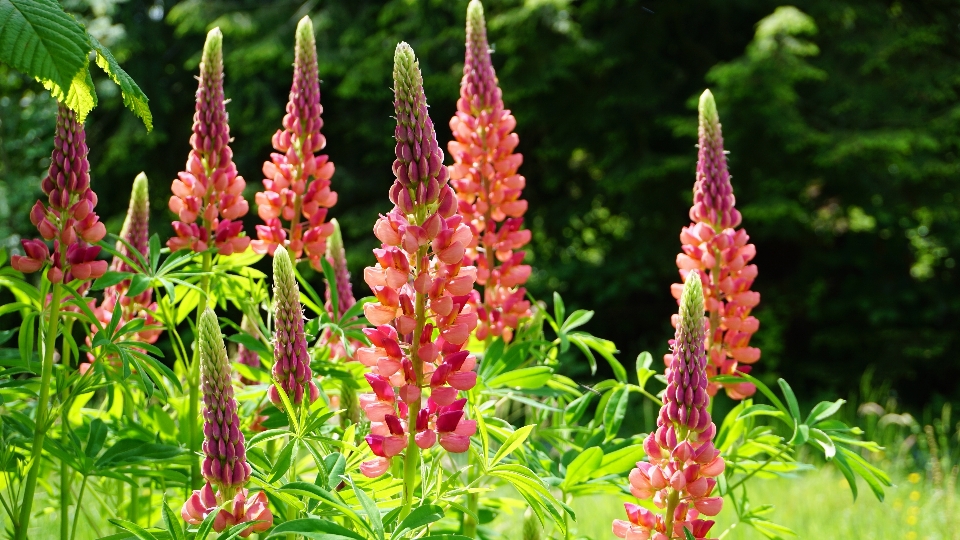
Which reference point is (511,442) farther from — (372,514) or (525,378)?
(525,378)

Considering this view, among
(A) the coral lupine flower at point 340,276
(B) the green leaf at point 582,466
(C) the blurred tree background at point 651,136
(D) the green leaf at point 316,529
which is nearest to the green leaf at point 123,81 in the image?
(D) the green leaf at point 316,529

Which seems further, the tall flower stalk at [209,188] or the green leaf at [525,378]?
the tall flower stalk at [209,188]

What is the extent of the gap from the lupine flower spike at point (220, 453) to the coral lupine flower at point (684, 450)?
637 mm

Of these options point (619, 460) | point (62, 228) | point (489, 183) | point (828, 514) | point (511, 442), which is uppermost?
point (489, 183)

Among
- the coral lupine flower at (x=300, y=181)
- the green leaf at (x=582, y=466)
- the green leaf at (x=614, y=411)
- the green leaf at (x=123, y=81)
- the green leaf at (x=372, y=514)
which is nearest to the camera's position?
the green leaf at (x=372, y=514)

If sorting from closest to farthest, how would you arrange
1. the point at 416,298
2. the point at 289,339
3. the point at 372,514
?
the point at 372,514
the point at 416,298
the point at 289,339

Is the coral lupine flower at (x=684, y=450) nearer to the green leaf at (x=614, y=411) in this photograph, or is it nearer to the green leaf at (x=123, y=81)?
the green leaf at (x=614, y=411)

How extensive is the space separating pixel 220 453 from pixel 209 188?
899 millimetres

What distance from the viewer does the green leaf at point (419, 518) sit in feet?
4.25

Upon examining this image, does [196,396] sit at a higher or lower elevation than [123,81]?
lower

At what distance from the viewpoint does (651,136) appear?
9.77 meters

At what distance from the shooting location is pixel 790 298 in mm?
9562

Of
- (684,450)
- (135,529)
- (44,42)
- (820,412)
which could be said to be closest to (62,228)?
(44,42)

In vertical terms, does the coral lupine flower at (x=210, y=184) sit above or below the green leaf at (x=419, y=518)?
above
